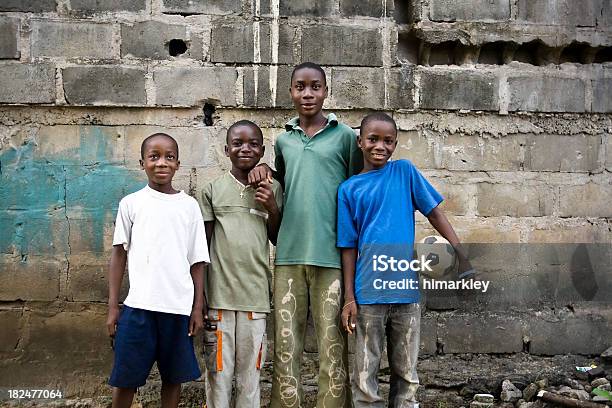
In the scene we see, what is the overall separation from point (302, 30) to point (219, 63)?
0.53 meters

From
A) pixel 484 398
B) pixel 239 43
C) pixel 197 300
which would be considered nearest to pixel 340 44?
pixel 239 43

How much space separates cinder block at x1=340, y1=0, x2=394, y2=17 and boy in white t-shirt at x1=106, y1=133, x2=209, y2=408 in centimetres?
149

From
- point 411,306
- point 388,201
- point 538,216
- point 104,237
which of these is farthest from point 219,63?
point 538,216

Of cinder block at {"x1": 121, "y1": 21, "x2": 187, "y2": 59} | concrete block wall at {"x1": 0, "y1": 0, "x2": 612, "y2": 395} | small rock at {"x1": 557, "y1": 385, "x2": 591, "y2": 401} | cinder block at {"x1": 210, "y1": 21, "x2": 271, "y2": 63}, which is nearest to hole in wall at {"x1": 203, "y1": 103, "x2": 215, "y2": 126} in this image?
concrete block wall at {"x1": 0, "y1": 0, "x2": 612, "y2": 395}

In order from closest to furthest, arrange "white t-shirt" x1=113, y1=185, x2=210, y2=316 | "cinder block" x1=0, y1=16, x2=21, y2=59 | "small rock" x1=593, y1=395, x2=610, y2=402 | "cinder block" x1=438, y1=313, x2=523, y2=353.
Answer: "white t-shirt" x1=113, y1=185, x2=210, y2=316, "small rock" x1=593, y1=395, x2=610, y2=402, "cinder block" x1=0, y1=16, x2=21, y2=59, "cinder block" x1=438, y1=313, x2=523, y2=353

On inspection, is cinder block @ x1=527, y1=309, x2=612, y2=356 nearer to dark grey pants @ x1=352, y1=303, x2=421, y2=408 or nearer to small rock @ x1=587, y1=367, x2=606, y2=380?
small rock @ x1=587, y1=367, x2=606, y2=380

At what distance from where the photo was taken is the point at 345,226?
125 inches

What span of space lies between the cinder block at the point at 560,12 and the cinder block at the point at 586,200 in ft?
3.37

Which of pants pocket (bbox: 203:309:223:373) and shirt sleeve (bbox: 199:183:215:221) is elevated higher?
shirt sleeve (bbox: 199:183:215:221)

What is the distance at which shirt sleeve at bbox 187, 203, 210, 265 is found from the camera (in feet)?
10.3

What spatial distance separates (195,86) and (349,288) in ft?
5.32

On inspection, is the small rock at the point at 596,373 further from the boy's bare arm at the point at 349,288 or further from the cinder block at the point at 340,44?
the cinder block at the point at 340,44

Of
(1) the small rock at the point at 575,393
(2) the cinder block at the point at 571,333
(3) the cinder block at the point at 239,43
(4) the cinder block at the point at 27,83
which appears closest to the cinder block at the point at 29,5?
(4) the cinder block at the point at 27,83

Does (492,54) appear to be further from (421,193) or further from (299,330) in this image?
(299,330)
